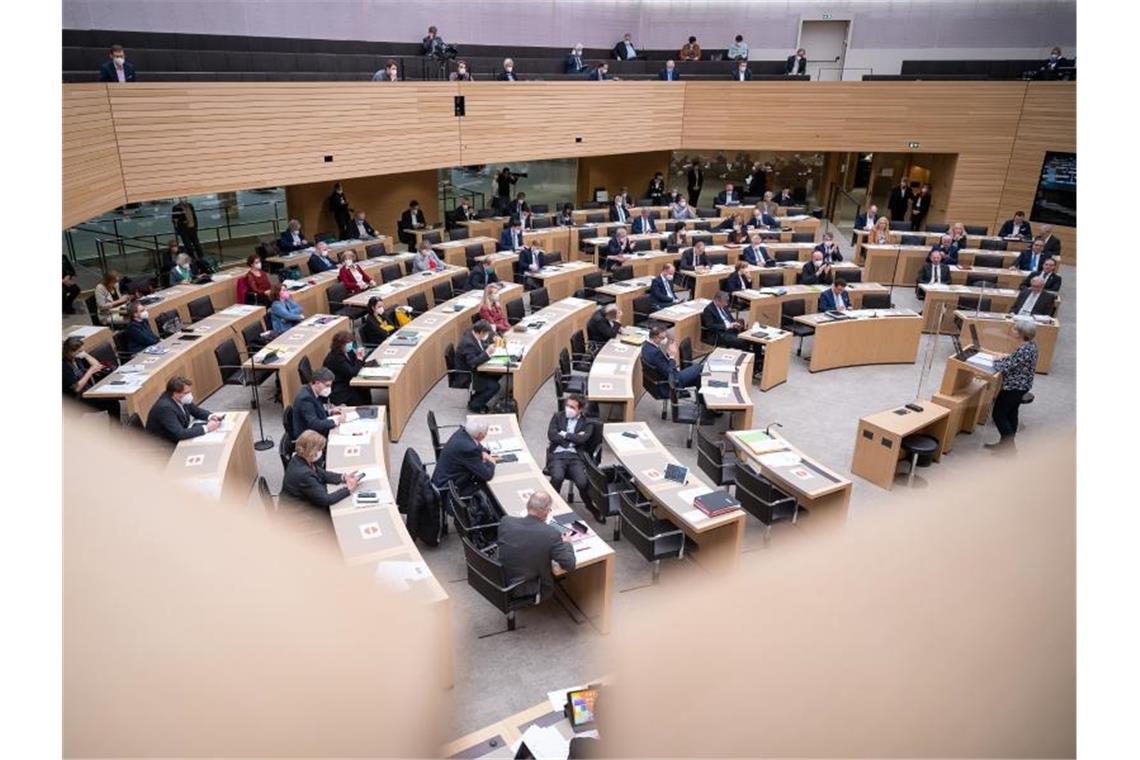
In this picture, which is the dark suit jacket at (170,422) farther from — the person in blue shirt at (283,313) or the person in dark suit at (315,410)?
the person in blue shirt at (283,313)

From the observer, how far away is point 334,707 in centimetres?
181

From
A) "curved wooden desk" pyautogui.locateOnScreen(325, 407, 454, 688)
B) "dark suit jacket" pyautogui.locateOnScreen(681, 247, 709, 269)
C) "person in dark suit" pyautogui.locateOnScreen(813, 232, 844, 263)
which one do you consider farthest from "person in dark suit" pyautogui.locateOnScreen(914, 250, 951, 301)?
"curved wooden desk" pyautogui.locateOnScreen(325, 407, 454, 688)

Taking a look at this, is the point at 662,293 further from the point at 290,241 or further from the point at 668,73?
the point at 668,73

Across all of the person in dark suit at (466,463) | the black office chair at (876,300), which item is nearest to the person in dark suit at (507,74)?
the black office chair at (876,300)

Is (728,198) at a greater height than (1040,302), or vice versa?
(728,198)

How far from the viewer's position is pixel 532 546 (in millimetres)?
5371

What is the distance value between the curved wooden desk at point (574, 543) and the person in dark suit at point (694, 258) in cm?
768

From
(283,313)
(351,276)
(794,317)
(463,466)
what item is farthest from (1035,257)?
(283,313)

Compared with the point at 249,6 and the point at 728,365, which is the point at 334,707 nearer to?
the point at 728,365

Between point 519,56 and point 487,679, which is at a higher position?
point 519,56

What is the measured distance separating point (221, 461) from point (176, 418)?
801mm

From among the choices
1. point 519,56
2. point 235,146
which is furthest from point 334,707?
point 519,56

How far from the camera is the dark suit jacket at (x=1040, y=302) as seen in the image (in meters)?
11.6

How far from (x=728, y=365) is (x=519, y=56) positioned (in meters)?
13.2
